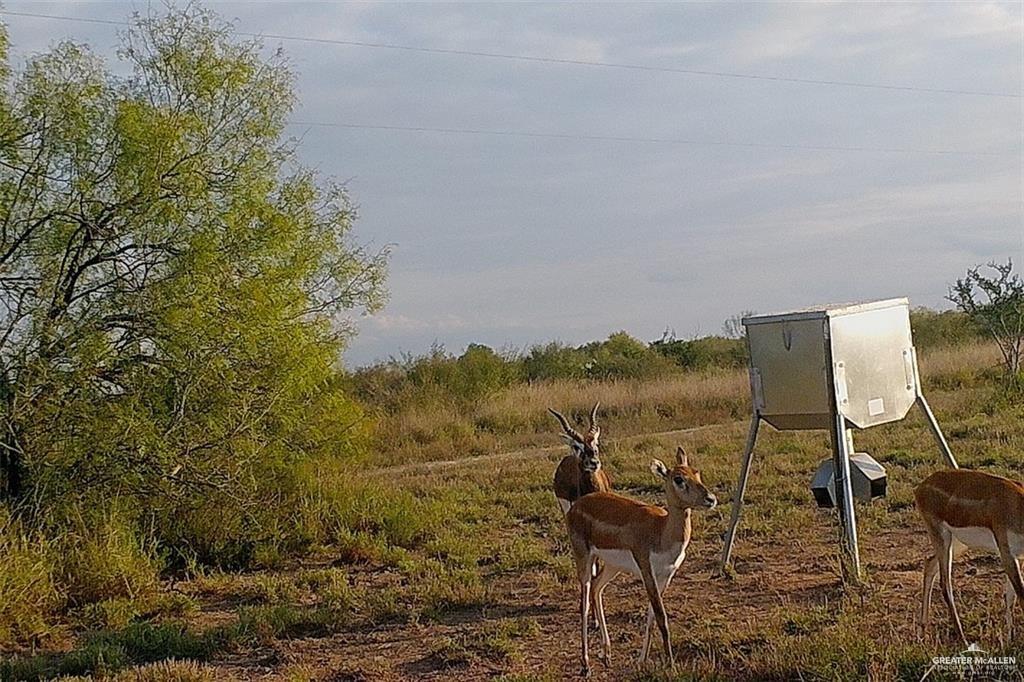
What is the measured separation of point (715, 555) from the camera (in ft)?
34.7

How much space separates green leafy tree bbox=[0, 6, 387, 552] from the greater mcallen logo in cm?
735

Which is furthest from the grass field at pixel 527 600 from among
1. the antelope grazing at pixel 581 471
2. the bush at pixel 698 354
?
the bush at pixel 698 354

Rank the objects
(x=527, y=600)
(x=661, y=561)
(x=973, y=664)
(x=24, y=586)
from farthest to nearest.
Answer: (x=527, y=600), (x=24, y=586), (x=661, y=561), (x=973, y=664)

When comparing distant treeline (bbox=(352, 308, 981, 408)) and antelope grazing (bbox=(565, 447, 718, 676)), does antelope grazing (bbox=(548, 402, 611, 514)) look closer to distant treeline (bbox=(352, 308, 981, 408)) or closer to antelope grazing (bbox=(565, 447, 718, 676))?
antelope grazing (bbox=(565, 447, 718, 676))

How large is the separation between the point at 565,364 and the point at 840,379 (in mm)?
32433

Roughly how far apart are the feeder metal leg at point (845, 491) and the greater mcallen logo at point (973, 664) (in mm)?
2620

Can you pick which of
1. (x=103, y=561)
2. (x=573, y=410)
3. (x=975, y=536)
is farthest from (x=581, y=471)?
(x=573, y=410)

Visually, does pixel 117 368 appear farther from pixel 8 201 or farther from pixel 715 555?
pixel 715 555

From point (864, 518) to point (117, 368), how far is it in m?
7.94

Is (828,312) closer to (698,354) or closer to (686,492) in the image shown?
(686,492)

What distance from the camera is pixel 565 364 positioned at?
4103 centimetres

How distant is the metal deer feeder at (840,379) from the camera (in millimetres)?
8617

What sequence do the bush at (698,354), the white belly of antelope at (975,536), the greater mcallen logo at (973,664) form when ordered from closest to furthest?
the greater mcallen logo at (973,664)
the white belly of antelope at (975,536)
the bush at (698,354)

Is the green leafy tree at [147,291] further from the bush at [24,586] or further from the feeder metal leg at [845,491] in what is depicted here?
the feeder metal leg at [845,491]
